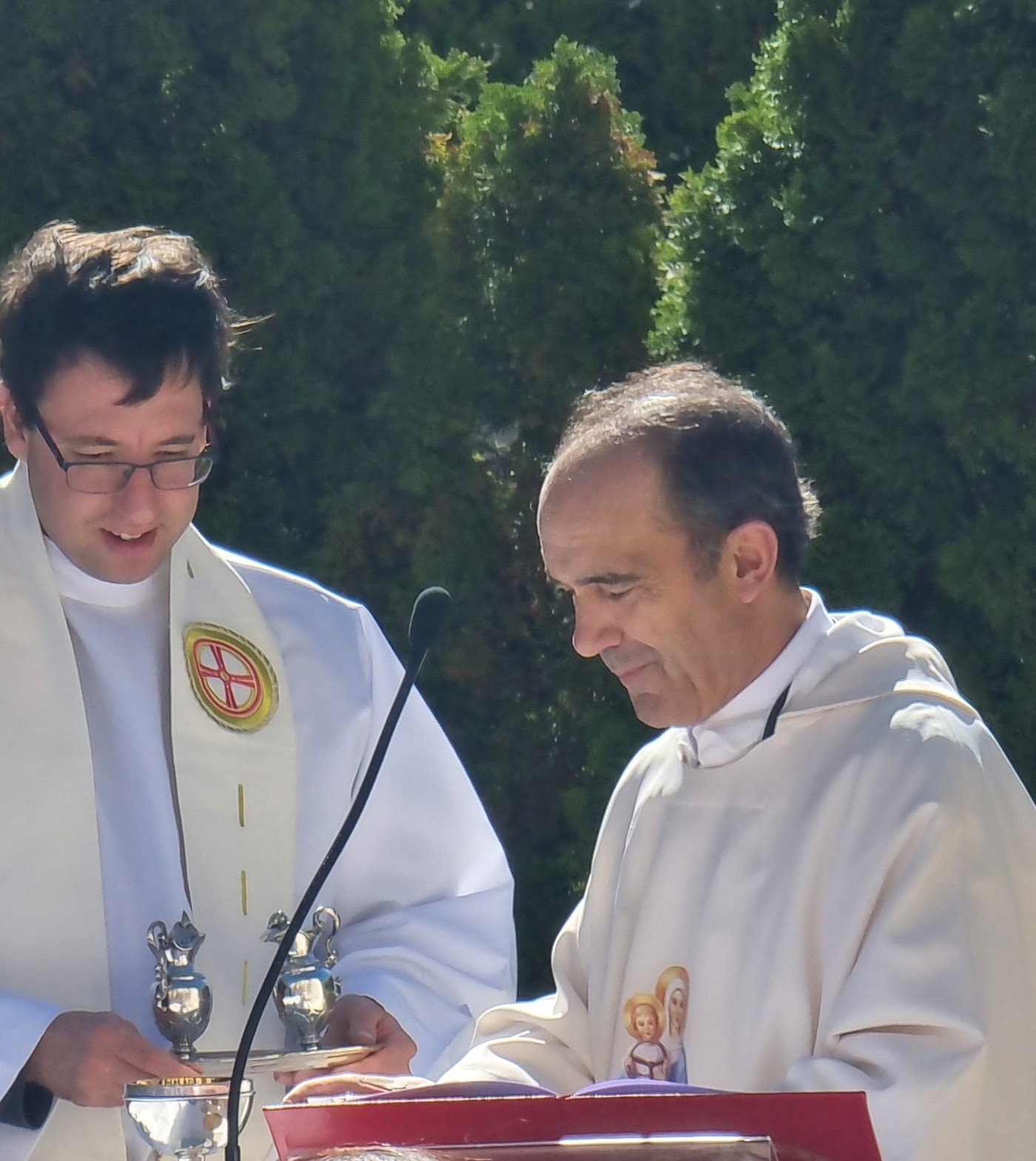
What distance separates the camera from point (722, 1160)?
5.86 ft

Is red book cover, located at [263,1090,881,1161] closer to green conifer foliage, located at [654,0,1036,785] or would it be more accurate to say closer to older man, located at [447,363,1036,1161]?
older man, located at [447,363,1036,1161]

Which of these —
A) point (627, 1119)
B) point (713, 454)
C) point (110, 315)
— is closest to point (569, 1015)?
point (713, 454)

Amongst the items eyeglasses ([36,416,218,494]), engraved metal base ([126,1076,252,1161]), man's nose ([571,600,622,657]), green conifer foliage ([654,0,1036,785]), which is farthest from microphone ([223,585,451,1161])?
green conifer foliage ([654,0,1036,785])

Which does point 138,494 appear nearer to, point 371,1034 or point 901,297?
point 371,1034

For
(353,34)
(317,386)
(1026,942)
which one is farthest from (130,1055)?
(353,34)

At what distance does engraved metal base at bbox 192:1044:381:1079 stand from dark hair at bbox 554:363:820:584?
0.98 meters

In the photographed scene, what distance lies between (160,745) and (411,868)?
583 mm

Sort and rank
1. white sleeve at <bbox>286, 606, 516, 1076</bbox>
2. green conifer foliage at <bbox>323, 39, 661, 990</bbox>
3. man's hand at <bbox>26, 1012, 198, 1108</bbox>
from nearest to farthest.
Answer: man's hand at <bbox>26, 1012, 198, 1108</bbox> < white sleeve at <bbox>286, 606, 516, 1076</bbox> < green conifer foliage at <bbox>323, 39, 661, 990</bbox>

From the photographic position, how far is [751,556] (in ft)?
9.29

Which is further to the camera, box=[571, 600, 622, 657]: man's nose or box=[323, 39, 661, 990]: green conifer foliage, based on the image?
box=[323, 39, 661, 990]: green conifer foliage

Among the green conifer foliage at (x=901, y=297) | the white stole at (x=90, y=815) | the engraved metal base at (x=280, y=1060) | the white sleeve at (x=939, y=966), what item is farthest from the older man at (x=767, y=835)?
the green conifer foliage at (x=901, y=297)

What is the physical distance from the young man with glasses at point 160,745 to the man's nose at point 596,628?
0.95 meters

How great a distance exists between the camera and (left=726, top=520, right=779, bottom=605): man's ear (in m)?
2.81

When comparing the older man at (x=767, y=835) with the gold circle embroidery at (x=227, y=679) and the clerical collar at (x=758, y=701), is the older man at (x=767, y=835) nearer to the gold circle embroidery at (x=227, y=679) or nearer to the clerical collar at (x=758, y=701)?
the clerical collar at (x=758, y=701)
